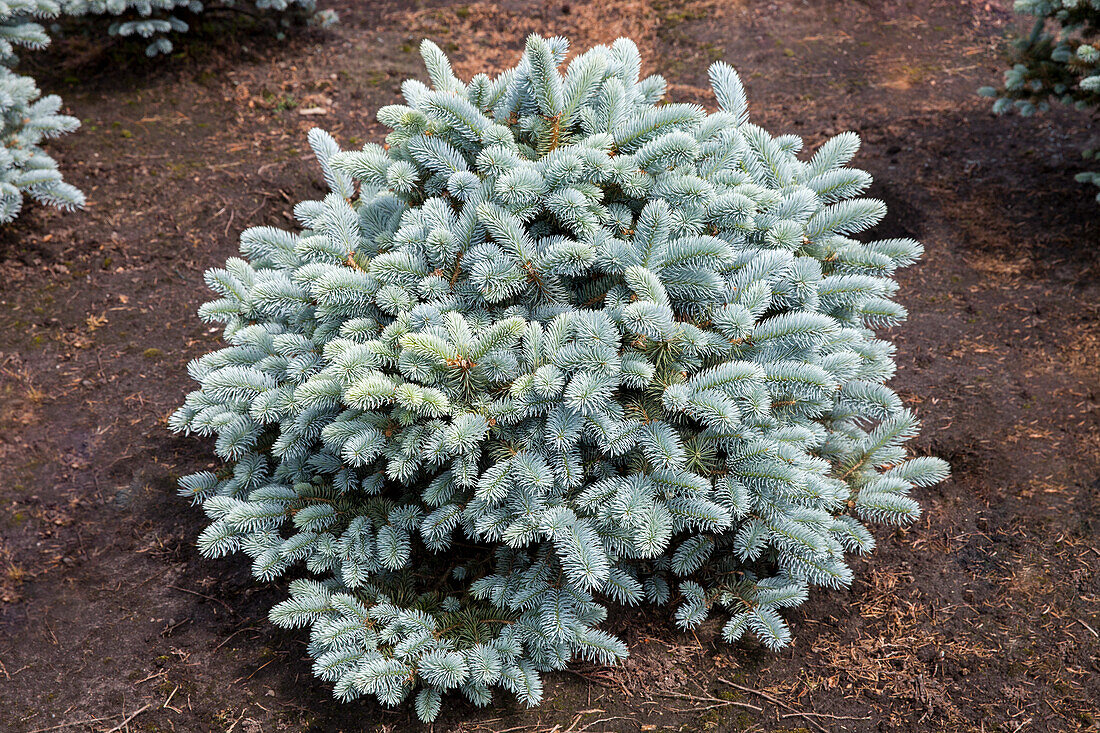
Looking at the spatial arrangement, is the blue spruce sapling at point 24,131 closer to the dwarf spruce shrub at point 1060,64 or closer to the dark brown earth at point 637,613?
the dark brown earth at point 637,613

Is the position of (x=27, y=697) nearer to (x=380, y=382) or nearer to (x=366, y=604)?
(x=366, y=604)

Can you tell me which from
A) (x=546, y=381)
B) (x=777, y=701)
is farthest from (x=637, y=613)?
(x=546, y=381)

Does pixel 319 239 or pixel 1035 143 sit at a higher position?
pixel 319 239

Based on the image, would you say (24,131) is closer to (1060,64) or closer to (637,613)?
(637,613)

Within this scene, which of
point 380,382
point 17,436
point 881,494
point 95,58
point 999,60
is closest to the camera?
point 380,382

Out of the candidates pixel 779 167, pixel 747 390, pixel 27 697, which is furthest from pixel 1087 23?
pixel 27 697

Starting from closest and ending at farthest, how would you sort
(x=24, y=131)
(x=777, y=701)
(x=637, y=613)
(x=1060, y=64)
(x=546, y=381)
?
1. (x=546, y=381)
2. (x=777, y=701)
3. (x=637, y=613)
4. (x=24, y=131)
5. (x=1060, y=64)

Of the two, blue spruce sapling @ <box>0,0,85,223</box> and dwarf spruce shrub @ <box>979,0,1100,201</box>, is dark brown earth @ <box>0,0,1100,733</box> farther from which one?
dwarf spruce shrub @ <box>979,0,1100,201</box>
